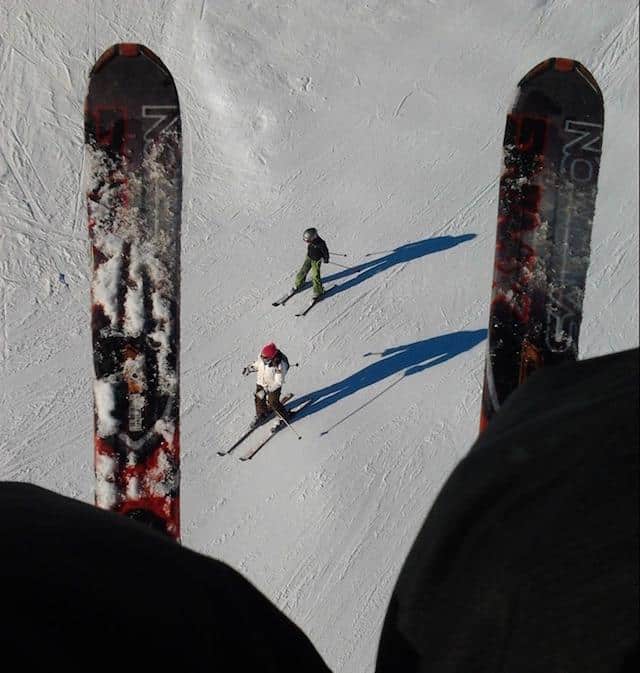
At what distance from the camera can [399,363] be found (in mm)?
5852

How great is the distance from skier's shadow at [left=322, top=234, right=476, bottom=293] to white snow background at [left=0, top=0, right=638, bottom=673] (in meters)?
0.02

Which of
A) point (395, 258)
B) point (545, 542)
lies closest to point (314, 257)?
point (395, 258)

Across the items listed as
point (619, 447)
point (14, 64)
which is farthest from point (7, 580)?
point (14, 64)

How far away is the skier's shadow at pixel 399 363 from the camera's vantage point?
18.6 feet

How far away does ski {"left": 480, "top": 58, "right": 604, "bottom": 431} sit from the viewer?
216 inches

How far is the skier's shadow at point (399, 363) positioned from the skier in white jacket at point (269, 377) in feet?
1.03

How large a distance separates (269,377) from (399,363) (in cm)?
113

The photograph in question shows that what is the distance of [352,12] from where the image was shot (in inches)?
278

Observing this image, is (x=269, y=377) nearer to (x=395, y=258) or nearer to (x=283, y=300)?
(x=283, y=300)

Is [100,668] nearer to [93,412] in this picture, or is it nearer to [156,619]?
[156,619]

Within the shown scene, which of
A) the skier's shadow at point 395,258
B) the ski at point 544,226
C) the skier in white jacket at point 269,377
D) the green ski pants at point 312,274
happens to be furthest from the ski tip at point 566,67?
the skier in white jacket at point 269,377

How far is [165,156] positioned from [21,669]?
4.60m

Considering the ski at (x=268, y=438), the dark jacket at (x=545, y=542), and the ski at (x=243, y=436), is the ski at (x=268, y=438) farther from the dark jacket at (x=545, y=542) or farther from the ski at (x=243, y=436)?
the dark jacket at (x=545, y=542)

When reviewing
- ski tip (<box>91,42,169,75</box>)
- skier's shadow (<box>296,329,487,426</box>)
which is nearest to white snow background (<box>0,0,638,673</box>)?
skier's shadow (<box>296,329,487,426</box>)
